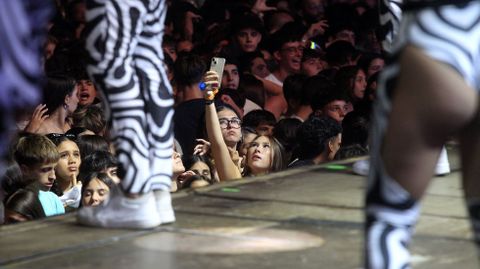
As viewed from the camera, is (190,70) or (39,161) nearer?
(39,161)

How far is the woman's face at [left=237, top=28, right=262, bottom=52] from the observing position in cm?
991

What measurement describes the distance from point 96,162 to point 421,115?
128 inches

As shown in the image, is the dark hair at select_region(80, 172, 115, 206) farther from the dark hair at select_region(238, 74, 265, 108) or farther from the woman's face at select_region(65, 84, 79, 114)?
the dark hair at select_region(238, 74, 265, 108)

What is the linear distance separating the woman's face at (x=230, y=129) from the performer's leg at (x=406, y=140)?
3.75 meters

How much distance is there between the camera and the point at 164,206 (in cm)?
430

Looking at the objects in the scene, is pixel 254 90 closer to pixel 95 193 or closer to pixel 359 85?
pixel 359 85

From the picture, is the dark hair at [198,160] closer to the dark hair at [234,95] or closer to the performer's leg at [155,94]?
the dark hair at [234,95]

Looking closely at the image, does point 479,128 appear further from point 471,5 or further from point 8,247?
point 8,247

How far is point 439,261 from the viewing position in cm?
364

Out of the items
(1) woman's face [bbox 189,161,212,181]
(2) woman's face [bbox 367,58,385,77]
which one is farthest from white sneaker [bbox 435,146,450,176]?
(2) woman's face [bbox 367,58,385,77]

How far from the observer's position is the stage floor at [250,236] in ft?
12.2

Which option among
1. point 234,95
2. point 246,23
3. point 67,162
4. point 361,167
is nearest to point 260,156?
point 361,167

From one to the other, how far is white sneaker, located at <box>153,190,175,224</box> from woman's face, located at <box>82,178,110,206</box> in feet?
Result: 3.36

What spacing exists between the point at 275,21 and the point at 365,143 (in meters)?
4.50
